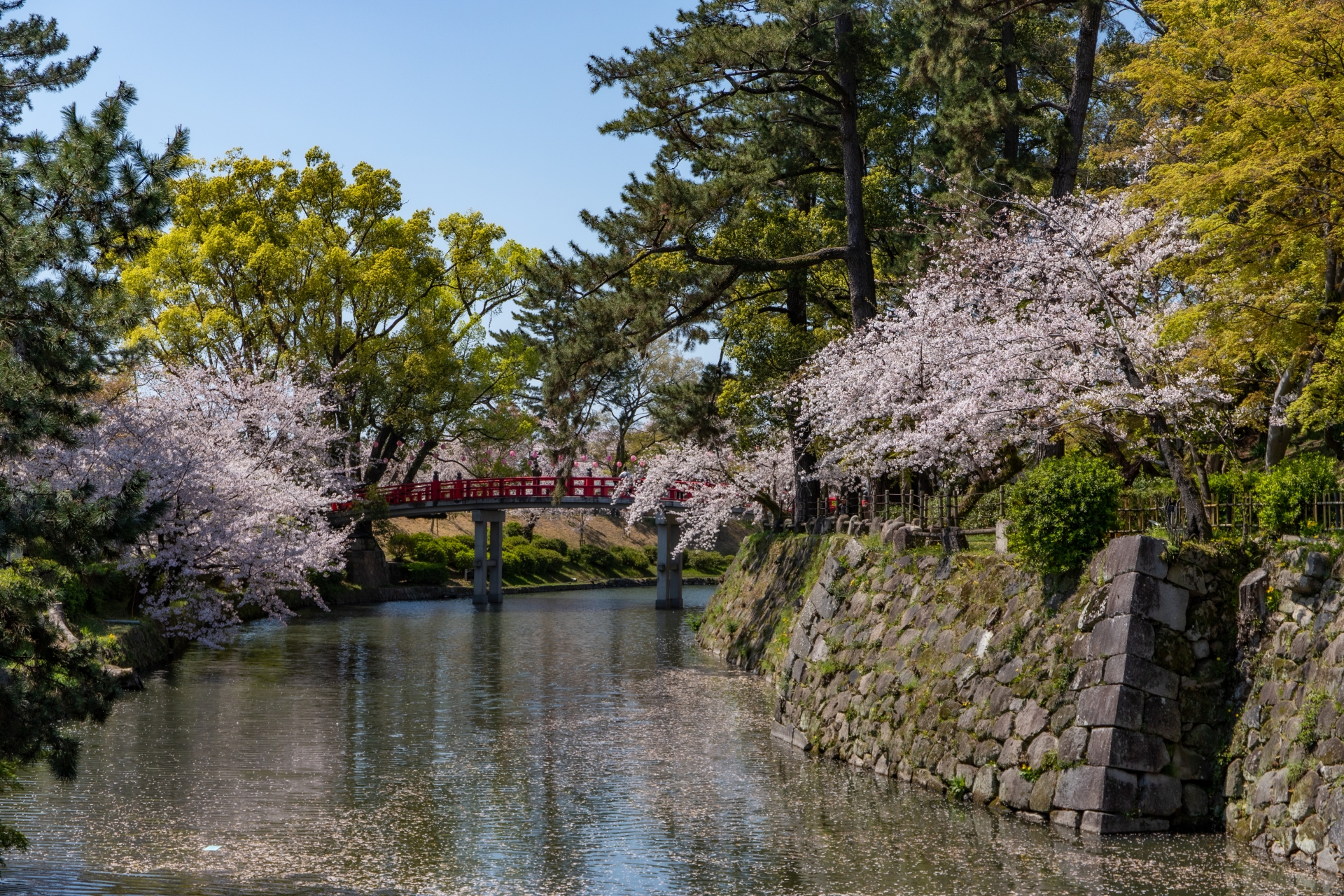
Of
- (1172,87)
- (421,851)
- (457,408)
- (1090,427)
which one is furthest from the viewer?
(457,408)

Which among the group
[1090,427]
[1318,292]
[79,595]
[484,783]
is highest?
[1318,292]

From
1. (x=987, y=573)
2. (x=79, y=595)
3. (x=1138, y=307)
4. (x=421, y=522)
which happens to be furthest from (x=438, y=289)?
(x=987, y=573)

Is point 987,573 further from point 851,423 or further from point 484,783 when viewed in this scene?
point 851,423

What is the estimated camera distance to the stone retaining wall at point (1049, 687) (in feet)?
39.0

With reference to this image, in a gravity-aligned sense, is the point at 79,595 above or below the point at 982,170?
below

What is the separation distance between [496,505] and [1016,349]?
3598cm

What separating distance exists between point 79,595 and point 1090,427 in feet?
63.1

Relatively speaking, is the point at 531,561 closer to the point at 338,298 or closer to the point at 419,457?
the point at 419,457

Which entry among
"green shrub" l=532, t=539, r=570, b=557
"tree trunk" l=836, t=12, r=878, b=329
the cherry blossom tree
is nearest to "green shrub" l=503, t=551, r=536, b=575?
"green shrub" l=532, t=539, r=570, b=557

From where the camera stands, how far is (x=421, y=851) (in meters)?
11.7

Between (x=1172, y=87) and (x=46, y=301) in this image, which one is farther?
(x=1172, y=87)

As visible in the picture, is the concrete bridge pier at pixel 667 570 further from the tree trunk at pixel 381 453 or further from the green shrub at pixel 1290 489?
the green shrub at pixel 1290 489

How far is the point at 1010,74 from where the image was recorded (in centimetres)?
2695

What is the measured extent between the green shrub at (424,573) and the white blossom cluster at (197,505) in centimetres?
2035
